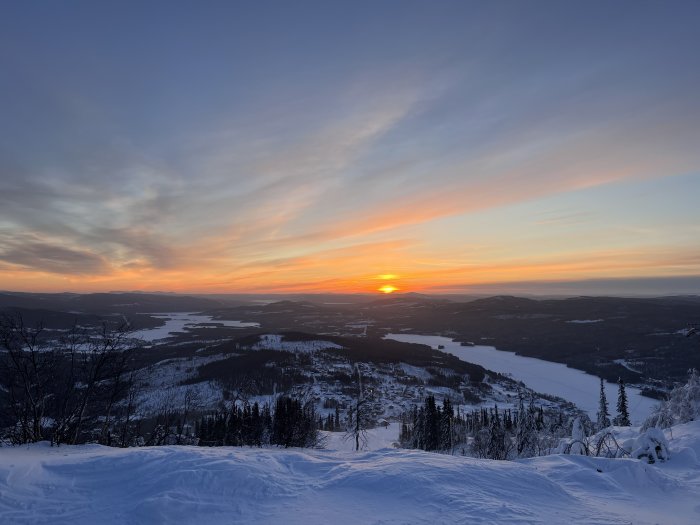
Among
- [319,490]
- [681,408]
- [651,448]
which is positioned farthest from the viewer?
[681,408]

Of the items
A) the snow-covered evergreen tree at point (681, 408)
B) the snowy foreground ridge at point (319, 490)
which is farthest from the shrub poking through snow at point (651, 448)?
the snow-covered evergreen tree at point (681, 408)

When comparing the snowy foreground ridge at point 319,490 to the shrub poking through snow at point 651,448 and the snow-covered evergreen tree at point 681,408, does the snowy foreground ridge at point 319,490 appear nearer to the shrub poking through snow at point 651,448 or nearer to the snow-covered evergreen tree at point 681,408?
the shrub poking through snow at point 651,448

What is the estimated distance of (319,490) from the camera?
11.5 m

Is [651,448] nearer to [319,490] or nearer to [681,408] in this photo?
[319,490]

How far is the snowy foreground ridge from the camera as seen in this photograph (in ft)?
32.0

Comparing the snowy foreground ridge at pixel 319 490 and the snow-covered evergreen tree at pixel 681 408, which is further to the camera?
the snow-covered evergreen tree at pixel 681 408

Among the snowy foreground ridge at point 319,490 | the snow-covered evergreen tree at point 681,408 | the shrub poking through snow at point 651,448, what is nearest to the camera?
the snowy foreground ridge at point 319,490

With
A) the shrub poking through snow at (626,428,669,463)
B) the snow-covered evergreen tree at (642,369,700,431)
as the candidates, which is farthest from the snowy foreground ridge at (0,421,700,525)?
the snow-covered evergreen tree at (642,369,700,431)

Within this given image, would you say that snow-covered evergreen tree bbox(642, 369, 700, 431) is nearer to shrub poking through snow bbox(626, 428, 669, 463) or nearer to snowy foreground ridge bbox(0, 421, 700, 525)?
shrub poking through snow bbox(626, 428, 669, 463)

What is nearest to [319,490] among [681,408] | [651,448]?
[651,448]

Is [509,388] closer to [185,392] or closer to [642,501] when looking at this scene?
[185,392]

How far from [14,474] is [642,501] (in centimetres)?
1889

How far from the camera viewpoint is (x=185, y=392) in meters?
164

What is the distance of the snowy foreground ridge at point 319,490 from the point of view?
9.75m
